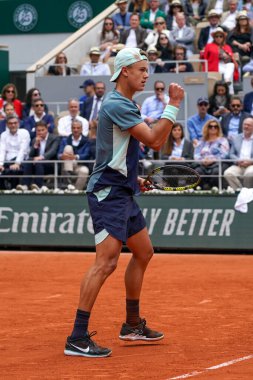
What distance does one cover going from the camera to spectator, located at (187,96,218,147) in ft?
58.6

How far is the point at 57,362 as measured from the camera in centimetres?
733

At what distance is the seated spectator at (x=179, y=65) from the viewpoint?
66.8ft

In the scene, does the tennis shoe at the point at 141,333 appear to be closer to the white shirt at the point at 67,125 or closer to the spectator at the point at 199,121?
the spectator at the point at 199,121

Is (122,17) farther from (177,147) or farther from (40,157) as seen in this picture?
(177,147)

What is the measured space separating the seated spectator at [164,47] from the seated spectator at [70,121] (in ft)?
9.28

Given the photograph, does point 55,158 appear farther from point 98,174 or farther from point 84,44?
point 98,174

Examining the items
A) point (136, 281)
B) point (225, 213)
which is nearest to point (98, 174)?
point (136, 281)

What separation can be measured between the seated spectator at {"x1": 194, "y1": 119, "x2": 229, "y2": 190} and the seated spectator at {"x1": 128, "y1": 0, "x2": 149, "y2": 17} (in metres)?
6.63

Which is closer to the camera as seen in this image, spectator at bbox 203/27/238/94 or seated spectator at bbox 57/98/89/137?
seated spectator at bbox 57/98/89/137

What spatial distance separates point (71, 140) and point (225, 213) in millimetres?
3016

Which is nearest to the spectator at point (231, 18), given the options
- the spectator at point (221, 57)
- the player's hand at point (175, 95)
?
the spectator at point (221, 57)

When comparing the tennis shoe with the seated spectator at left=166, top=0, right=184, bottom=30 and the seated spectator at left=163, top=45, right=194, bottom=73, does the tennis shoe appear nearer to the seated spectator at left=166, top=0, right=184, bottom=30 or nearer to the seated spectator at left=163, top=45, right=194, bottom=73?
the seated spectator at left=163, top=45, right=194, bottom=73

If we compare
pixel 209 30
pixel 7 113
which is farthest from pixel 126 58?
pixel 209 30

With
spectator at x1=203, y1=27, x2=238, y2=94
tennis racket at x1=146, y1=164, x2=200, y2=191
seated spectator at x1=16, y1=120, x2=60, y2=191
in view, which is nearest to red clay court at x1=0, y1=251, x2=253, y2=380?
tennis racket at x1=146, y1=164, x2=200, y2=191
